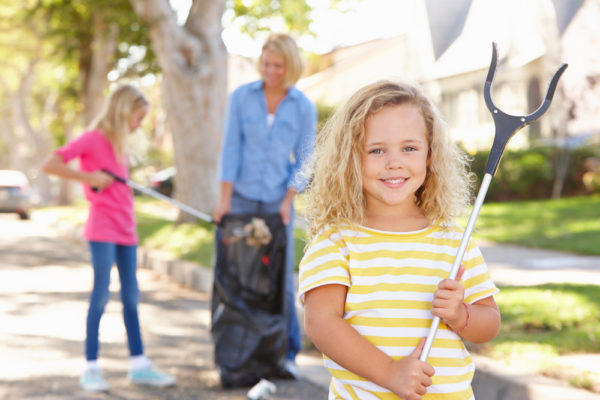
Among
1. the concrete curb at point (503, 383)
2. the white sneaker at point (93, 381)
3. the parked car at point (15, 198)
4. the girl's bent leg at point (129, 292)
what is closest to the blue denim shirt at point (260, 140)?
the girl's bent leg at point (129, 292)

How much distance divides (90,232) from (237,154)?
3.22 ft

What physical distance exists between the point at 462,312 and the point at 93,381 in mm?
3250

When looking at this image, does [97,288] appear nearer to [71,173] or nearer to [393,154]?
[71,173]

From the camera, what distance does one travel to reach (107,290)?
4977 mm

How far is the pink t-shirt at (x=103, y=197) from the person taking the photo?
488 centimetres

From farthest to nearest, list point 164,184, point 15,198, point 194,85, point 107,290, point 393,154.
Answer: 1. point 164,184
2. point 15,198
3. point 194,85
4. point 107,290
5. point 393,154

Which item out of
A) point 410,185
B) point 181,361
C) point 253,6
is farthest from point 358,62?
point 410,185

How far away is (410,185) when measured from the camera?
7.23 feet

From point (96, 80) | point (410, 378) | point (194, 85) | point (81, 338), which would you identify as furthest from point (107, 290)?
point (96, 80)

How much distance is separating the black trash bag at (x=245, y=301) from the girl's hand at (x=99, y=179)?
2.42ft

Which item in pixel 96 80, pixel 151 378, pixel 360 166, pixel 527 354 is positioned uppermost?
pixel 96 80

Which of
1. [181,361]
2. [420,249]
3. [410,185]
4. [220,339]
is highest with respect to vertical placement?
[410,185]

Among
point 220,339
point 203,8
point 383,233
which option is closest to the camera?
point 383,233

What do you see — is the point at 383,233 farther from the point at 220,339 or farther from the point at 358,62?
the point at 358,62
